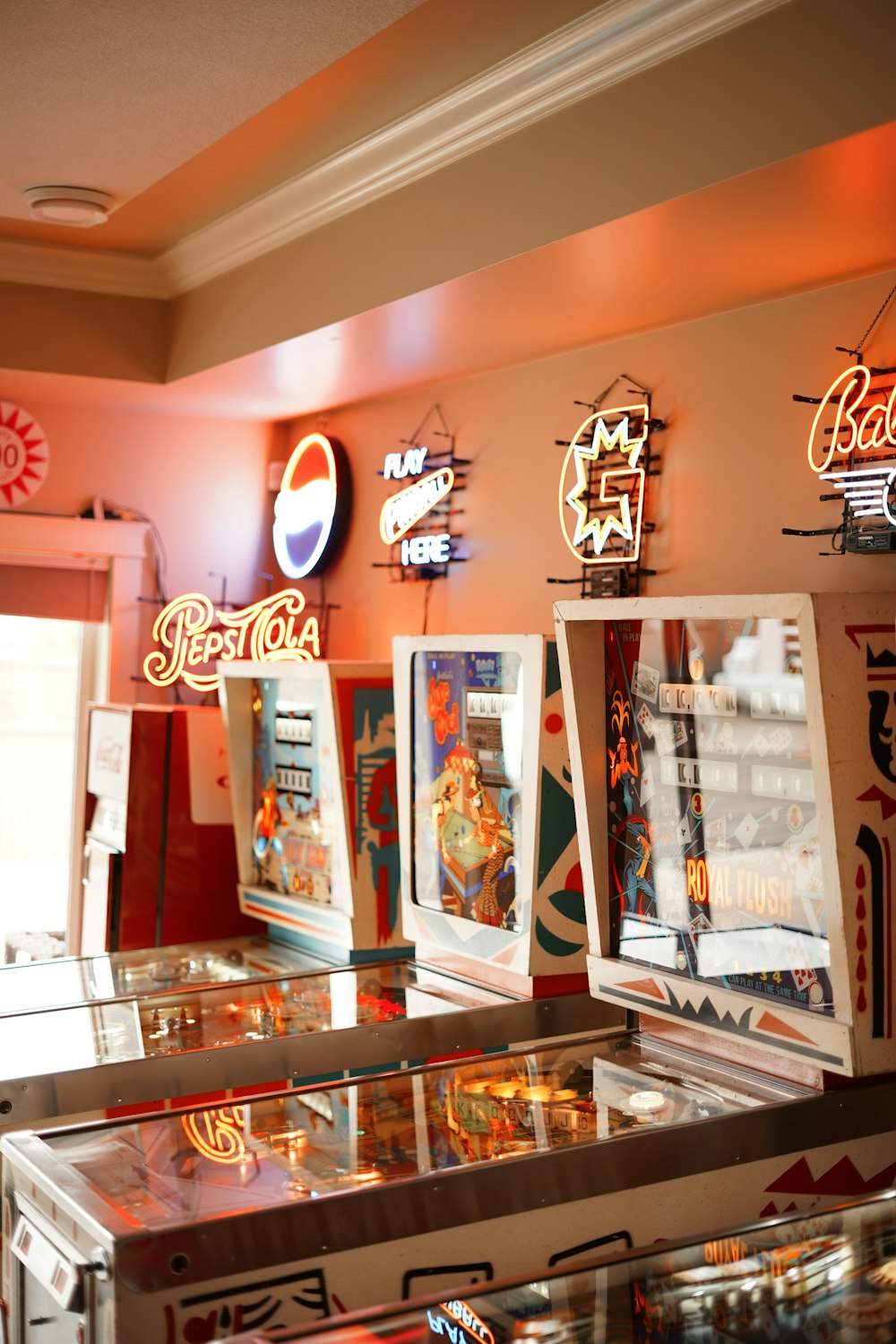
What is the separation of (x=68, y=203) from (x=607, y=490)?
1.59 meters

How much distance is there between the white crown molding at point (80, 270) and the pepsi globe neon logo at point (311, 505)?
0.77 m

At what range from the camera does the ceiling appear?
2402 millimetres

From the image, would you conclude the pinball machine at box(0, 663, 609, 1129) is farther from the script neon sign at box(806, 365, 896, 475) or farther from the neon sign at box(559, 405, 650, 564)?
the script neon sign at box(806, 365, 896, 475)

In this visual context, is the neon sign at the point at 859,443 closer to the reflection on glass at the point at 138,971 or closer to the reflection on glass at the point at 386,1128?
the reflection on glass at the point at 386,1128

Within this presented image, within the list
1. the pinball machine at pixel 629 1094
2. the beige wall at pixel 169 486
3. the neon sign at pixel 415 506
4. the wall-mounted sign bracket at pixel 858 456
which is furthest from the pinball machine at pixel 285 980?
the wall-mounted sign bracket at pixel 858 456

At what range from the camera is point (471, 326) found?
140 inches

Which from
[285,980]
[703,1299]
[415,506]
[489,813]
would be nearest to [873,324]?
[489,813]

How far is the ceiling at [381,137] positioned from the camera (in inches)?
94.6

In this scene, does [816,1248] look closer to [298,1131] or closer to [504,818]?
[298,1131]

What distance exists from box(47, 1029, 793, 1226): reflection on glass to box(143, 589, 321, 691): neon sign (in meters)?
2.29

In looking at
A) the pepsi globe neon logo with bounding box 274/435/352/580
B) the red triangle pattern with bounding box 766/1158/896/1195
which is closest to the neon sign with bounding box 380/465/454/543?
the pepsi globe neon logo with bounding box 274/435/352/580

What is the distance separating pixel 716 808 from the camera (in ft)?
8.10

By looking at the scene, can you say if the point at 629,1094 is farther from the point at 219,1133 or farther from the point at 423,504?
the point at 423,504

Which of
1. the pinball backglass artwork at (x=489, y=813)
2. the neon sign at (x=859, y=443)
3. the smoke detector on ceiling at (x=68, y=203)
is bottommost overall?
the pinball backglass artwork at (x=489, y=813)
